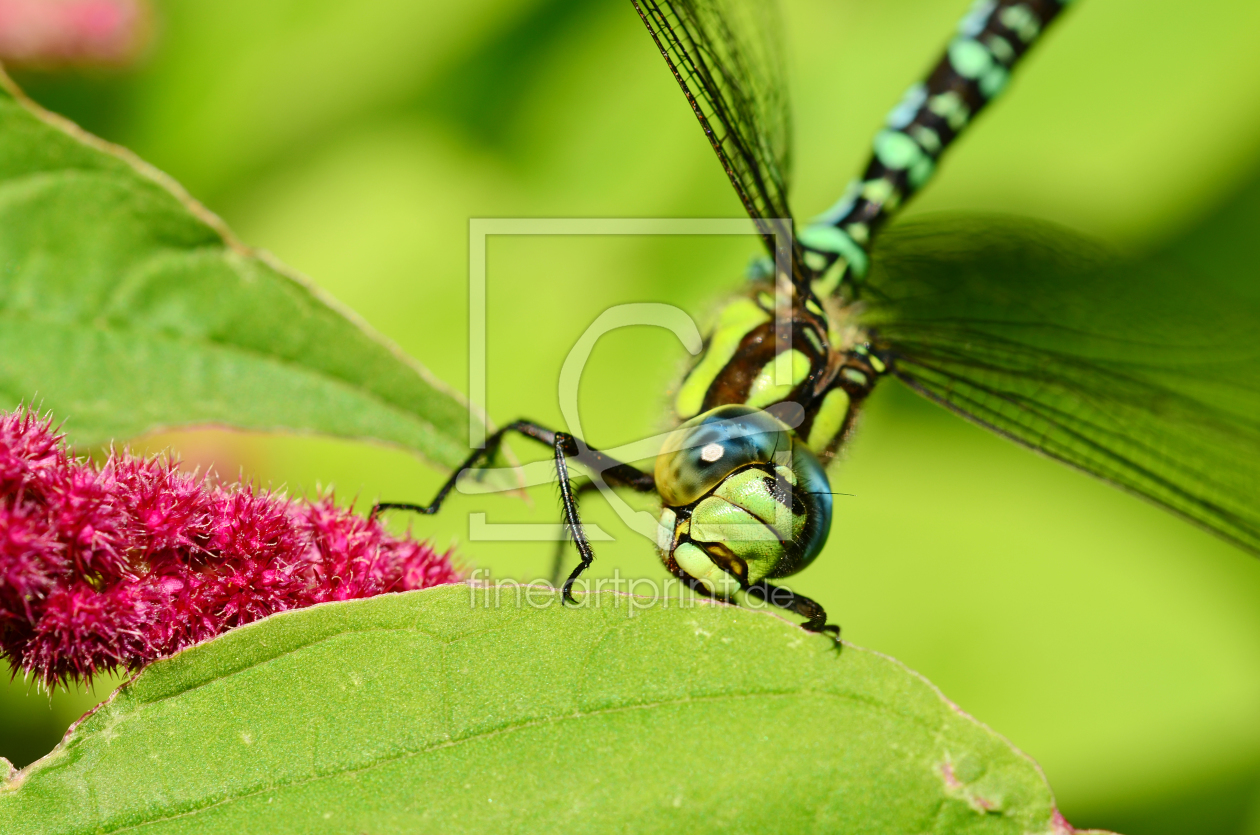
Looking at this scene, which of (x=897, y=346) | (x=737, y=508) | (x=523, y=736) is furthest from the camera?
(x=897, y=346)

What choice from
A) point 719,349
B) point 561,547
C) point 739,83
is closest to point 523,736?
point 561,547

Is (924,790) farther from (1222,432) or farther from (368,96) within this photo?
(368,96)

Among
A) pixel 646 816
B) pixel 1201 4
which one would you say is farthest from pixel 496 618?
pixel 1201 4

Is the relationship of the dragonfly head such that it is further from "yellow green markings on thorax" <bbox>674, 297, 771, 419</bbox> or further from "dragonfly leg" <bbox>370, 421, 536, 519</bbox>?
"yellow green markings on thorax" <bbox>674, 297, 771, 419</bbox>

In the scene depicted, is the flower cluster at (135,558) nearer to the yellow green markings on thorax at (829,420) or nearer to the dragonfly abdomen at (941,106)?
the yellow green markings on thorax at (829,420)

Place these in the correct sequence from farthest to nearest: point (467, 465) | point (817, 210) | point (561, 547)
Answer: point (817, 210) → point (561, 547) → point (467, 465)

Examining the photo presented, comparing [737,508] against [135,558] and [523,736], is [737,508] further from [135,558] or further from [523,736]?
[135,558]
